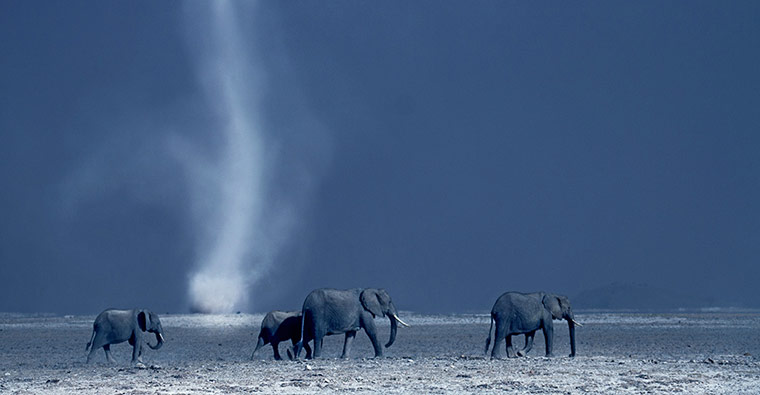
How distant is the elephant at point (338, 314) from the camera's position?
87.9 feet

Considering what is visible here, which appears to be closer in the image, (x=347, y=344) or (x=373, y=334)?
(x=373, y=334)

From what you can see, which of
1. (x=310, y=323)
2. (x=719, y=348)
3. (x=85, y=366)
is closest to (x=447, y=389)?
(x=310, y=323)

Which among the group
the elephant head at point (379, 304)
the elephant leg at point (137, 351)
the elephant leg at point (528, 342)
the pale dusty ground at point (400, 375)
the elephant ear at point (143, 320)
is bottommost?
the pale dusty ground at point (400, 375)

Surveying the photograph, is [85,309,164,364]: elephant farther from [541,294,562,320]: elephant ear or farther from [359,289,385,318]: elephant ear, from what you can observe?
[541,294,562,320]: elephant ear

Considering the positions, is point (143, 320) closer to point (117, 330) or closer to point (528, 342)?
point (117, 330)

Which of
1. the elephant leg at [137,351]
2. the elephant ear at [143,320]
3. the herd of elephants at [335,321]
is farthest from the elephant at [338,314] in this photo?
the elephant ear at [143,320]

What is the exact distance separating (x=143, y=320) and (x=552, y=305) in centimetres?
1201

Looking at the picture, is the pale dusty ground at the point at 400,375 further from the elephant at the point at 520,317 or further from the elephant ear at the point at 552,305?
the elephant ear at the point at 552,305

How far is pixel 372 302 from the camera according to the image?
2809 centimetres

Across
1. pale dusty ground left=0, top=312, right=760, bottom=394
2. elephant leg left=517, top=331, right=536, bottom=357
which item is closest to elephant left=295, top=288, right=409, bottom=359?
pale dusty ground left=0, top=312, right=760, bottom=394

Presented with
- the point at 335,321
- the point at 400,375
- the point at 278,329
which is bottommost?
the point at 400,375

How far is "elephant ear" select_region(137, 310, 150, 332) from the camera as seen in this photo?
1110 inches

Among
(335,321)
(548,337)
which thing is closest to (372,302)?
(335,321)

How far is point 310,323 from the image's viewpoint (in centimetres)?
2691
